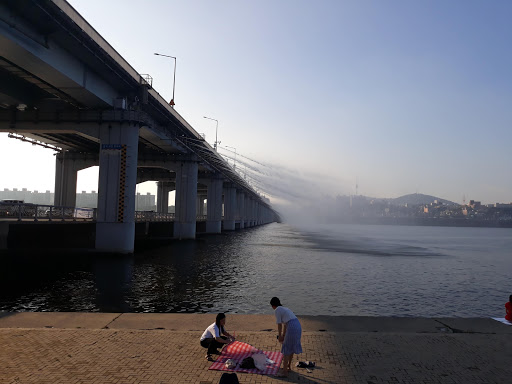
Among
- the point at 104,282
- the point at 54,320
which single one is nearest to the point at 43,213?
the point at 104,282

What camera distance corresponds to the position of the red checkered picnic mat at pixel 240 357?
831cm

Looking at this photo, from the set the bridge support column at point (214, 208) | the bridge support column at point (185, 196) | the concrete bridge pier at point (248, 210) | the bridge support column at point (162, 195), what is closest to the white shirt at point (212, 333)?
the bridge support column at point (185, 196)

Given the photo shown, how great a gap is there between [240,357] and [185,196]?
175 ft

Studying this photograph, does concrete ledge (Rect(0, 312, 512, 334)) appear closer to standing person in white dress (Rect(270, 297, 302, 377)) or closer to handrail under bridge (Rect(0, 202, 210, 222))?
standing person in white dress (Rect(270, 297, 302, 377))

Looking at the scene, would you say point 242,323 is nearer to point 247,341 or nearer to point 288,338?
point 247,341

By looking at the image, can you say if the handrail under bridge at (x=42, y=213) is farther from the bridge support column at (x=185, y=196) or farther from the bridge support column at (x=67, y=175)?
the bridge support column at (x=67, y=175)

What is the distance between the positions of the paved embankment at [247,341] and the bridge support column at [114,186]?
23856 millimetres

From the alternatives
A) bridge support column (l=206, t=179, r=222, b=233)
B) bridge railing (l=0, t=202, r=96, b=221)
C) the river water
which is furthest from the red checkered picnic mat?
bridge support column (l=206, t=179, r=222, b=233)

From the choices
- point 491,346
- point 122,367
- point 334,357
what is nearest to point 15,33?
point 122,367

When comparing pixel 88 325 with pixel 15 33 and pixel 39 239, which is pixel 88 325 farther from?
pixel 39 239

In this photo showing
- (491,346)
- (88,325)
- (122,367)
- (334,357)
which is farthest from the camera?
(88,325)

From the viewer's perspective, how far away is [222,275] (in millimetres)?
27438

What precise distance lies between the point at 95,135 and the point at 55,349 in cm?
3004

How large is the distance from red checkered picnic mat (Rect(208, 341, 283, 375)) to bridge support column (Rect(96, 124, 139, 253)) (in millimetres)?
29250
